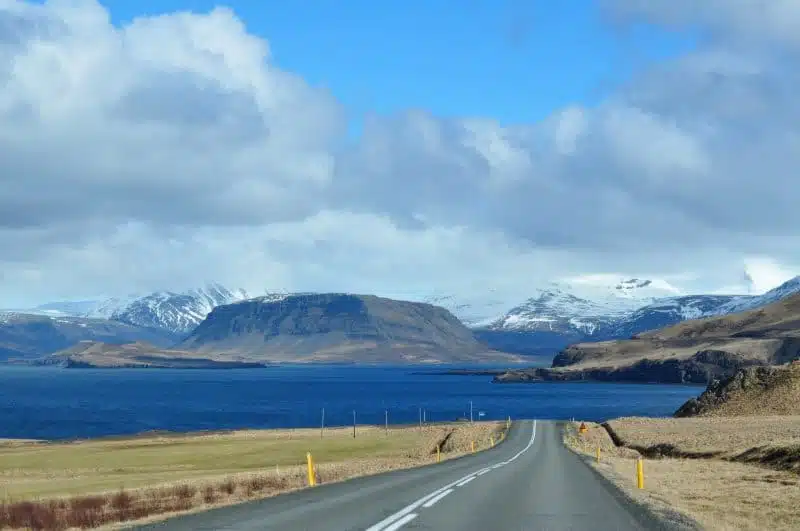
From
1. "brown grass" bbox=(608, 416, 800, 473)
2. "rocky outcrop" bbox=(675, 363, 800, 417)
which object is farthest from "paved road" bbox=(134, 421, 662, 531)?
"rocky outcrop" bbox=(675, 363, 800, 417)

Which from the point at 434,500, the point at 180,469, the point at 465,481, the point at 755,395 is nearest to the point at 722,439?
the point at 465,481

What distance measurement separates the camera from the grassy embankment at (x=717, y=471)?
25.1m

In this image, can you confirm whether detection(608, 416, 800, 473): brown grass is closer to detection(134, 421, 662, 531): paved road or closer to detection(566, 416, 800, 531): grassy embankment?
detection(566, 416, 800, 531): grassy embankment

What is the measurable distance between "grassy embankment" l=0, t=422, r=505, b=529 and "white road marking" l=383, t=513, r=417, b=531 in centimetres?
724

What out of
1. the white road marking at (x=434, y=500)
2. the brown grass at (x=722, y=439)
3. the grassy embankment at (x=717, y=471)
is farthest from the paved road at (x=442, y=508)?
the brown grass at (x=722, y=439)

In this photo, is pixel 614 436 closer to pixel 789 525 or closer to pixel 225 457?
pixel 225 457

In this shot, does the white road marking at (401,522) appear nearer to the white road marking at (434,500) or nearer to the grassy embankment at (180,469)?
the white road marking at (434,500)

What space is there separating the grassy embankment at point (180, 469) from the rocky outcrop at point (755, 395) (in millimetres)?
23433

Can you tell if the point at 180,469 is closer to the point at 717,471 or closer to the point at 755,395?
the point at 717,471

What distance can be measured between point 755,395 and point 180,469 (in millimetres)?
62726

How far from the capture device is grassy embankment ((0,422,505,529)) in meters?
31.0

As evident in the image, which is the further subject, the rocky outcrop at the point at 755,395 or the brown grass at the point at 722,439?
the rocky outcrop at the point at 755,395

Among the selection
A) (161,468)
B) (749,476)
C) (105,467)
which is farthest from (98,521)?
(105,467)

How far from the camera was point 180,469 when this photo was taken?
7138cm
